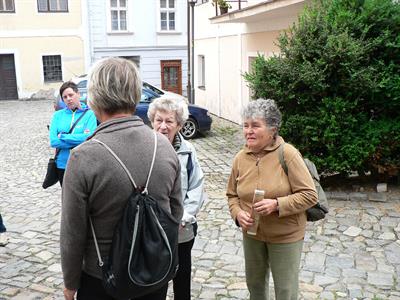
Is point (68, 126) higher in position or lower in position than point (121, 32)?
lower

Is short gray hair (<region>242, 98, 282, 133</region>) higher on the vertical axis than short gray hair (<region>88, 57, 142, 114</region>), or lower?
lower

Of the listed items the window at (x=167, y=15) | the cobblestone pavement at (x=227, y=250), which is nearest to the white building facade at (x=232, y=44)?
the cobblestone pavement at (x=227, y=250)

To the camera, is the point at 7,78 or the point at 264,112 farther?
the point at 7,78

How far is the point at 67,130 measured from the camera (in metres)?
5.09

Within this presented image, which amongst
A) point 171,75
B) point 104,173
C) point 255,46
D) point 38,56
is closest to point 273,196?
point 104,173

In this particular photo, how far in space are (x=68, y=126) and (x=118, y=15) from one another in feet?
70.6

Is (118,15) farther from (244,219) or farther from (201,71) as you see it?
(244,219)

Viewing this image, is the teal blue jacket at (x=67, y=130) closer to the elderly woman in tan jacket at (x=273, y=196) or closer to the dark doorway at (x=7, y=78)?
the elderly woman in tan jacket at (x=273, y=196)

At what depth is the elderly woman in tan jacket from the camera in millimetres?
2859

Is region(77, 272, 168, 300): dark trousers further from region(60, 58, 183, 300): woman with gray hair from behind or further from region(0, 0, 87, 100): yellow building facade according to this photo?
region(0, 0, 87, 100): yellow building facade

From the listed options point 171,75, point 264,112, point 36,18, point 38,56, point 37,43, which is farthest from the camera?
point 171,75

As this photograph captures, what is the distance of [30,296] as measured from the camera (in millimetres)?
3973

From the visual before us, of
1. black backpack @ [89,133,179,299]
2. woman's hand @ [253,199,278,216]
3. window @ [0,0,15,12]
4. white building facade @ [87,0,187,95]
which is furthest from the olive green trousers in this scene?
window @ [0,0,15,12]

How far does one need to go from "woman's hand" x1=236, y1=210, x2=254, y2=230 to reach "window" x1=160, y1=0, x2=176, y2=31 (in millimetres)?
24266
